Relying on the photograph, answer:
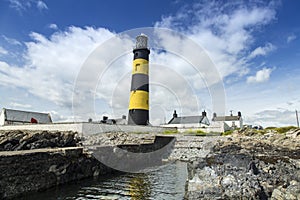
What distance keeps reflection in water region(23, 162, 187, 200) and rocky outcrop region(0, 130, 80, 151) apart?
719 cm

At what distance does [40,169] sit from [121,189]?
3.85 m

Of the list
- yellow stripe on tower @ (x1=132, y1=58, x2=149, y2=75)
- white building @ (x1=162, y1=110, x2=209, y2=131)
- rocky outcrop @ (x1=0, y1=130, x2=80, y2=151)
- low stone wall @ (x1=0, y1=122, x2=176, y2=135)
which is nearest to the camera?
rocky outcrop @ (x1=0, y1=130, x2=80, y2=151)

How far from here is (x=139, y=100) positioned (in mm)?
28422

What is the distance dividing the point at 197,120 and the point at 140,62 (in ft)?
79.0

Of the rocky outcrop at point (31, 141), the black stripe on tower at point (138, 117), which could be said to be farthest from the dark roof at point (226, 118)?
the rocky outcrop at point (31, 141)

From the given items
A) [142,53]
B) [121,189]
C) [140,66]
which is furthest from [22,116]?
[121,189]

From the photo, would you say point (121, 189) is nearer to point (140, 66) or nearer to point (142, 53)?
point (140, 66)

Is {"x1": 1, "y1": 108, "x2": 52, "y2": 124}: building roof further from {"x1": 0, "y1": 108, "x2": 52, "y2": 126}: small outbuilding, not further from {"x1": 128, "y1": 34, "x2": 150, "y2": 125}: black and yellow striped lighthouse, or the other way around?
{"x1": 128, "y1": 34, "x2": 150, "y2": 125}: black and yellow striped lighthouse

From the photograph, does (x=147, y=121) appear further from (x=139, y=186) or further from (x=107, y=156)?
(x=139, y=186)

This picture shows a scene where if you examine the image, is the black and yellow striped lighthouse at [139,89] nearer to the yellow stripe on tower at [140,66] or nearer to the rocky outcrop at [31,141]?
the yellow stripe on tower at [140,66]

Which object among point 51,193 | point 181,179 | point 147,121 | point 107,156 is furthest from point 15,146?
point 147,121

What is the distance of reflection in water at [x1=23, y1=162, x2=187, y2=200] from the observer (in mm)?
8984

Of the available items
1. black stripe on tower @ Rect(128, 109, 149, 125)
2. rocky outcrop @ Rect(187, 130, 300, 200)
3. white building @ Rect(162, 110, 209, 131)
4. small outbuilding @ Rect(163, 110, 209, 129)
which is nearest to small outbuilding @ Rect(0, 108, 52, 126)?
black stripe on tower @ Rect(128, 109, 149, 125)

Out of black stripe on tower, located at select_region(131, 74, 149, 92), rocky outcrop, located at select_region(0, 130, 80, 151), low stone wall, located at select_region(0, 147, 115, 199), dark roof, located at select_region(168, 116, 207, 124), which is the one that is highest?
black stripe on tower, located at select_region(131, 74, 149, 92)
